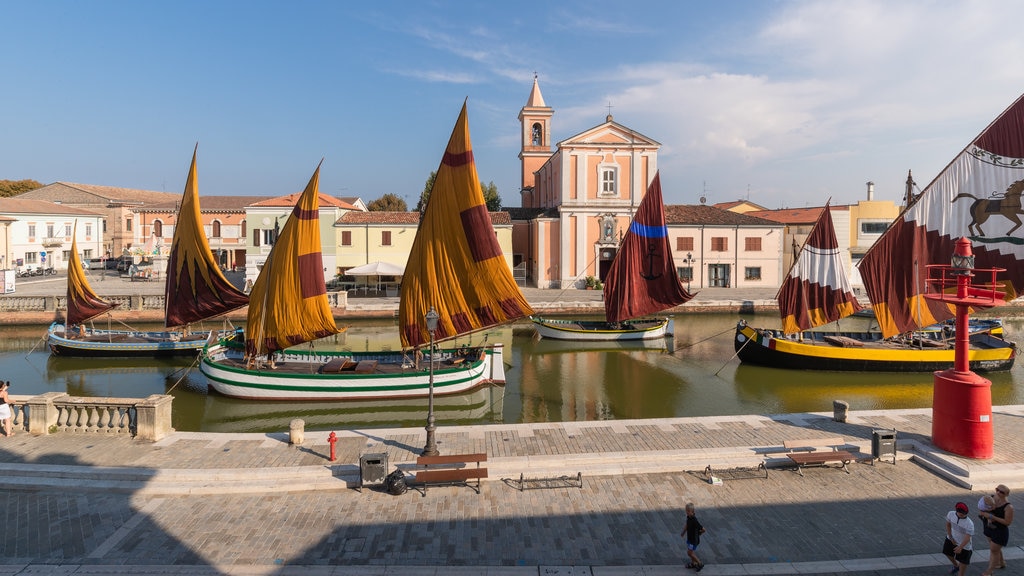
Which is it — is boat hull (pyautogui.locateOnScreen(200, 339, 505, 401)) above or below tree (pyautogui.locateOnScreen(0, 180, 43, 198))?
below

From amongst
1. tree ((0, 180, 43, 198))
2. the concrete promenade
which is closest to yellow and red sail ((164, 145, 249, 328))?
the concrete promenade

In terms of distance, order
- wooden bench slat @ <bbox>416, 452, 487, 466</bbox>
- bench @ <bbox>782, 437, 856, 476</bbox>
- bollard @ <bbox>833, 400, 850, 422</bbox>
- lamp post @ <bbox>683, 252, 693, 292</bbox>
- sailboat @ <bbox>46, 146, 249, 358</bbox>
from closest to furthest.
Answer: wooden bench slat @ <bbox>416, 452, 487, 466</bbox>, bench @ <bbox>782, 437, 856, 476</bbox>, bollard @ <bbox>833, 400, 850, 422</bbox>, sailboat @ <bbox>46, 146, 249, 358</bbox>, lamp post @ <bbox>683, 252, 693, 292</bbox>

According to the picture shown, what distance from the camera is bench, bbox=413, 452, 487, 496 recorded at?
1065 cm

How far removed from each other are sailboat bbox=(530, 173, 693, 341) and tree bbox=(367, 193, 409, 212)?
57.5 metres

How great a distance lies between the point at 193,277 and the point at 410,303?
358 inches

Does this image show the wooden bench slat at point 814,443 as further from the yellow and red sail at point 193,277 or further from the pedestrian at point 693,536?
the yellow and red sail at point 193,277

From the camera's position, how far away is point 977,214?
16219 mm

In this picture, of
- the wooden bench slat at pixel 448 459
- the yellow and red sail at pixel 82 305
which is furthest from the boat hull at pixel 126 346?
the wooden bench slat at pixel 448 459

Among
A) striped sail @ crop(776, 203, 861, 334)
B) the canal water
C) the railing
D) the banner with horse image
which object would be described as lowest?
the canal water

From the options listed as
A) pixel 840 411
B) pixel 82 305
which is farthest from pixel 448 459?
pixel 82 305

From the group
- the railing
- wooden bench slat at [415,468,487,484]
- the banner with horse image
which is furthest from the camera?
the railing

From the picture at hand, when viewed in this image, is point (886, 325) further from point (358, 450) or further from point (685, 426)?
point (358, 450)

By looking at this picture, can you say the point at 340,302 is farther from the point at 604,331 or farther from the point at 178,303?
the point at 604,331

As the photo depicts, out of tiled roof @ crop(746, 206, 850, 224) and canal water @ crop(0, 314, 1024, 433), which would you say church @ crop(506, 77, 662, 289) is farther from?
canal water @ crop(0, 314, 1024, 433)
